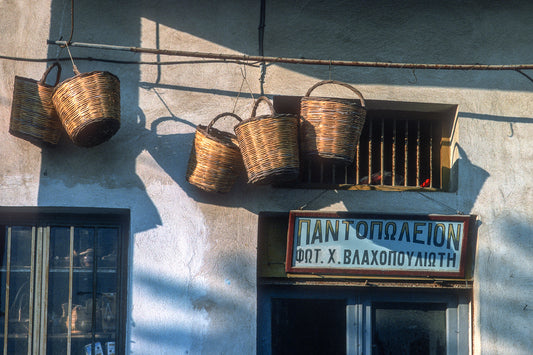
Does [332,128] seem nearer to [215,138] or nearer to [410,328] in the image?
[215,138]

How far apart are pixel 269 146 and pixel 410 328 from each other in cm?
199

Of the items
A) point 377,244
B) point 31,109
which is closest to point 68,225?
point 31,109

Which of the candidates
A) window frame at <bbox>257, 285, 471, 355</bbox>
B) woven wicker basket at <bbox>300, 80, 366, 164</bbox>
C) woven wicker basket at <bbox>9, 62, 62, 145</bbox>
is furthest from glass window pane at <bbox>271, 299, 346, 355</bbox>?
woven wicker basket at <bbox>9, 62, 62, 145</bbox>

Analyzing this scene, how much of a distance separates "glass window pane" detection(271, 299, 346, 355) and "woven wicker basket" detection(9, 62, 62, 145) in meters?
2.21

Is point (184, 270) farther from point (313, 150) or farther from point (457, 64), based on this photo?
point (457, 64)

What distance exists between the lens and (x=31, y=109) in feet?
16.2

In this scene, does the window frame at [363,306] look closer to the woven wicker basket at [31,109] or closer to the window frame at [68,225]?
the window frame at [68,225]

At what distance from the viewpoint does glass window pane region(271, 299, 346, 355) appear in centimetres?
546

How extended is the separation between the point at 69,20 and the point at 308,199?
2.30 meters

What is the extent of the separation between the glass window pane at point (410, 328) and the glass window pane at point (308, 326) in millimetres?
295

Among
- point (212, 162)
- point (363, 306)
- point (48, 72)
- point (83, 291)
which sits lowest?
point (363, 306)

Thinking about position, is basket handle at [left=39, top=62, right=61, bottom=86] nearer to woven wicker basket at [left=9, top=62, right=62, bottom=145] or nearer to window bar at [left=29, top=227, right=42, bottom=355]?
woven wicker basket at [left=9, top=62, right=62, bottom=145]

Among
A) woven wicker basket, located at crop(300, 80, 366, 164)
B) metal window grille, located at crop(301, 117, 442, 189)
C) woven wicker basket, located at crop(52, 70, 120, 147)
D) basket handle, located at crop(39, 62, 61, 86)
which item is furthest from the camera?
metal window grille, located at crop(301, 117, 442, 189)

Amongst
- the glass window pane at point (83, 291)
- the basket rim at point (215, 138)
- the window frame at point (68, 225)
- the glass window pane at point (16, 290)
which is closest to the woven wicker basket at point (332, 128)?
the basket rim at point (215, 138)
